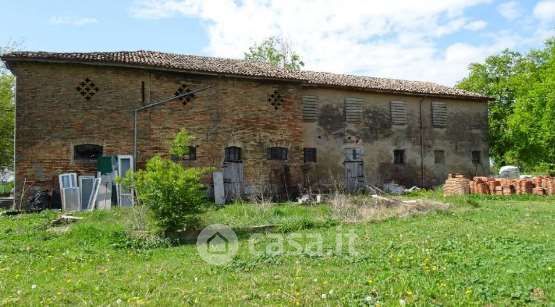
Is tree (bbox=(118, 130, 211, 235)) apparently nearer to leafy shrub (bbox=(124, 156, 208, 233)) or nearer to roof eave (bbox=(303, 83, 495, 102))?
leafy shrub (bbox=(124, 156, 208, 233))

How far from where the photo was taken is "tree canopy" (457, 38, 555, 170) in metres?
24.0

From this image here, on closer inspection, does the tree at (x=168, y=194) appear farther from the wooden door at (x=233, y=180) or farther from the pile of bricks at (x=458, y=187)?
the pile of bricks at (x=458, y=187)

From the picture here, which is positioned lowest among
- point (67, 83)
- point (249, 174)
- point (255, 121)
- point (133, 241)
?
point (133, 241)

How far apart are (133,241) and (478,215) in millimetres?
8869

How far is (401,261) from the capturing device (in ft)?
21.3

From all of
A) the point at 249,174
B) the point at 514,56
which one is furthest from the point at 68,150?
the point at 514,56

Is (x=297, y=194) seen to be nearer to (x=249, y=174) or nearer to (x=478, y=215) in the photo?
(x=249, y=174)

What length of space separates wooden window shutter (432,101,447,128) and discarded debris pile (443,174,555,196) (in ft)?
14.1

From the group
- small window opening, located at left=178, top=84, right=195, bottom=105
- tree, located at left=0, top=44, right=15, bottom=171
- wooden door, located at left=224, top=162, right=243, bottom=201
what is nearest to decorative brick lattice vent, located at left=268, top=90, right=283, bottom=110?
wooden door, located at left=224, top=162, right=243, bottom=201

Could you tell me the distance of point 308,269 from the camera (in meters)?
6.33

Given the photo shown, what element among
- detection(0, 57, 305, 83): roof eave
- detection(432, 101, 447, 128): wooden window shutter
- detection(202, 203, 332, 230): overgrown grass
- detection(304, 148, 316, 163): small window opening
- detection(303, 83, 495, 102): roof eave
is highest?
detection(0, 57, 305, 83): roof eave

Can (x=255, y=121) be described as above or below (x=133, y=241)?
above

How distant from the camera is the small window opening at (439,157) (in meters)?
22.3

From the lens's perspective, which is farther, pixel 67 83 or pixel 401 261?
pixel 67 83
